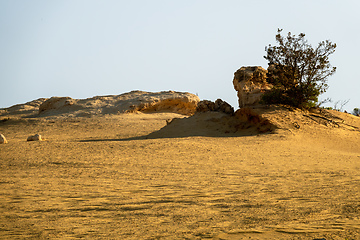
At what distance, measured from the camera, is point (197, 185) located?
21.0 ft

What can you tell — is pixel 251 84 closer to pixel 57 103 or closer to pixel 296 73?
pixel 296 73

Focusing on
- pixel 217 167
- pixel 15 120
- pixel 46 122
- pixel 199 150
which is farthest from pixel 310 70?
pixel 15 120

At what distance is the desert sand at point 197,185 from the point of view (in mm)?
4094

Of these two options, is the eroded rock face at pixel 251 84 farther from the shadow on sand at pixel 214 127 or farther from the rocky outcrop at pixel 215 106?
the shadow on sand at pixel 214 127

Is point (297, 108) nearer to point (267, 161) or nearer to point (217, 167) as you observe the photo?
point (267, 161)

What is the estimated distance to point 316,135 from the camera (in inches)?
507

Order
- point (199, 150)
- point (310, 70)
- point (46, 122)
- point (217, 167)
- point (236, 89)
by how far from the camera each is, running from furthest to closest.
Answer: point (46, 122) < point (236, 89) < point (310, 70) < point (199, 150) < point (217, 167)

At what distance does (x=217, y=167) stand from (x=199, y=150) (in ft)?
6.58

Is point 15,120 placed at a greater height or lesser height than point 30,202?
greater

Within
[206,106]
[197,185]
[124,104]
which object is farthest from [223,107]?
[124,104]

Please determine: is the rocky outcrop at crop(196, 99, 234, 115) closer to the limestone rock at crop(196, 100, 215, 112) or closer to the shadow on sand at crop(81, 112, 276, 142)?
the limestone rock at crop(196, 100, 215, 112)

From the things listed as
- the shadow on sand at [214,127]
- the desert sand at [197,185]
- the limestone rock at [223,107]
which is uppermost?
the limestone rock at [223,107]

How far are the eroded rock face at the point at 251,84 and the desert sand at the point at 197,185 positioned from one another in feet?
5.99

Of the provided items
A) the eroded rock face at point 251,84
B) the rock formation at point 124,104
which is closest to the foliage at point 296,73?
the eroded rock face at point 251,84
